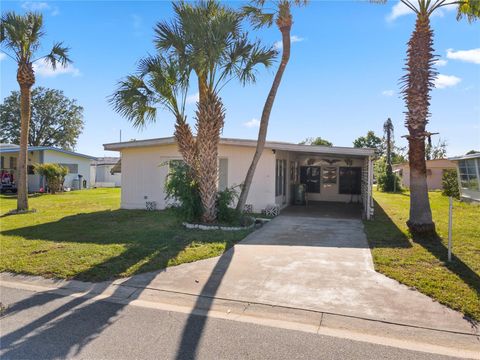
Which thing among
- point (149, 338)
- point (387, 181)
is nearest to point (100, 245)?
point (149, 338)

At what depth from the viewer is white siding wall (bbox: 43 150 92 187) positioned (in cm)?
2719

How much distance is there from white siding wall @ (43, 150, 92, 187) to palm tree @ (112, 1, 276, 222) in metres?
20.5

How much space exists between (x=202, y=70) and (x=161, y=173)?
21.3 ft

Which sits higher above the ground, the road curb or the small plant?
→ the small plant

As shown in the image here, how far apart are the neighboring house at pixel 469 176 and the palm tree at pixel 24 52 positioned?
62.2 feet

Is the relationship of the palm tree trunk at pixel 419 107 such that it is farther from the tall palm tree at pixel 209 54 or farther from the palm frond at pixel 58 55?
the palm frond at pixel 58 55

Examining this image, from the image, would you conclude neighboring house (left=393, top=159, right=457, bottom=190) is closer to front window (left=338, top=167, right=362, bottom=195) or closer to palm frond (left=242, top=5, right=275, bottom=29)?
front window (left=338, top=167, right=362, bottom=195)

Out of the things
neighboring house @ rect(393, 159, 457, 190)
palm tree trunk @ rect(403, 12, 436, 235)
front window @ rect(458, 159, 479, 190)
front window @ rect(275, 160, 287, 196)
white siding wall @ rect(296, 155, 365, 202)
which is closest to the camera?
palm tree trunk @ rect(403, 12, 436, 235)

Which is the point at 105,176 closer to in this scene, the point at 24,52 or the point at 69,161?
the point at 69,161

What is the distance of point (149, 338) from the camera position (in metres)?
3.83

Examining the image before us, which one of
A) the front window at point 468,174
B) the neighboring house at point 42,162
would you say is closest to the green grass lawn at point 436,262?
the front window at point 468,174

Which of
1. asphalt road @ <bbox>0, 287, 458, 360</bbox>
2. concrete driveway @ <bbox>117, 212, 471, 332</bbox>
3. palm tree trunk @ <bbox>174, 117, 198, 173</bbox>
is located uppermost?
palm tree trunk @ <bbox>174, 117, 198, 173</bbox>

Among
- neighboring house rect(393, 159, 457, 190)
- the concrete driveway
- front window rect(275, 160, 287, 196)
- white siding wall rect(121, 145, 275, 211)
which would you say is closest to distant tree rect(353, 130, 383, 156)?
neighboring house rect(393, 159, 457, 190)

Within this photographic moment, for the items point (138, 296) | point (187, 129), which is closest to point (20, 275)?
point (138, 296)
